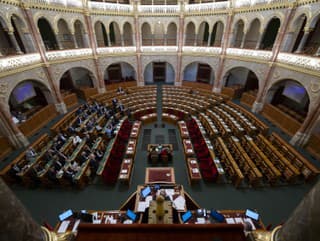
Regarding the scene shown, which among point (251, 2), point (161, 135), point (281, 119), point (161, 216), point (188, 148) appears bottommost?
point (161, 135)

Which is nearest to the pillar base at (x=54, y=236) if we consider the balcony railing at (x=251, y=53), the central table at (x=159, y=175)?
the central table at (x=159, y=175)

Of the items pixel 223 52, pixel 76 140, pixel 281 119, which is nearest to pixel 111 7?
pixel 223 52

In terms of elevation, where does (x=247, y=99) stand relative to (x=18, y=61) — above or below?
below

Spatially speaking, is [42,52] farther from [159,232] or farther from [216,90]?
[216,90]

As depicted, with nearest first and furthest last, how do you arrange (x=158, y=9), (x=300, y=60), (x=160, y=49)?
(x=300, y=60) → (x=158, y=9) → (x=160, y=49)

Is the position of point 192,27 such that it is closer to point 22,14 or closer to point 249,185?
point 22,14

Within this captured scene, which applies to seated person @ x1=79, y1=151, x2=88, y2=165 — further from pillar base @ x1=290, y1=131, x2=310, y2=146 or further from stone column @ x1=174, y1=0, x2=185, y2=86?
stone column @ x1=174, y1=0, x2=185, y2=86

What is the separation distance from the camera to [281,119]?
44.5ft

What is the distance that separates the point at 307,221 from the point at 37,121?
54.7ft

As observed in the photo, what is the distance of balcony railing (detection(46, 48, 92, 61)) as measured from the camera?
14053 mm

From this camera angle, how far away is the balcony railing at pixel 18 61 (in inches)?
420

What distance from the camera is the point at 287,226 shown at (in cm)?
258

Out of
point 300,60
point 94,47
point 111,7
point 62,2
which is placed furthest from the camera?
point 94,47

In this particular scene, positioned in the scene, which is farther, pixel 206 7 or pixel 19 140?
pixel 206 7
